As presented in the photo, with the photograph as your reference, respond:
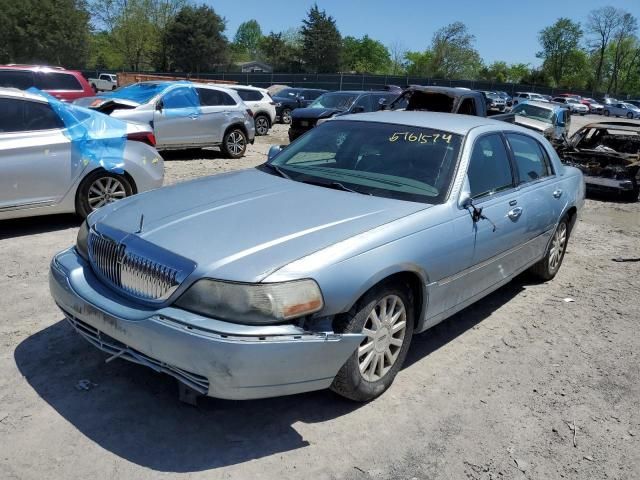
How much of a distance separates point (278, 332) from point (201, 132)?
10305 millimetres

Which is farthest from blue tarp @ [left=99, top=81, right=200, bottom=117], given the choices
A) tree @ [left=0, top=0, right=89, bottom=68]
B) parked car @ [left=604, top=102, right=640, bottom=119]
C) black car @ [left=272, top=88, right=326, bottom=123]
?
parked car @ [left=604, top=102, right=640, bottom=119]

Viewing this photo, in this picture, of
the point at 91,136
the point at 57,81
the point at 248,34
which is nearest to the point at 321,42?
the point at 57,81

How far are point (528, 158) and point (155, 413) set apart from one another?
3.71 meters

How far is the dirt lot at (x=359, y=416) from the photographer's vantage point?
2.78 m

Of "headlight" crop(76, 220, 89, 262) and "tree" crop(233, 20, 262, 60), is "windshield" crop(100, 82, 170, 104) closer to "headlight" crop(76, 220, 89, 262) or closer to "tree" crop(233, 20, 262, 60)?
"headlight" crop(76, 220, 89, 262)

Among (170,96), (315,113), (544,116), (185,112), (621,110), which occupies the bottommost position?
(185,112)

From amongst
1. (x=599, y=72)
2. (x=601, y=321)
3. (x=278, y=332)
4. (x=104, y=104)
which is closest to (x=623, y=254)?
(x=601, y=321)

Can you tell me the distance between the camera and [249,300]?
8.74ft

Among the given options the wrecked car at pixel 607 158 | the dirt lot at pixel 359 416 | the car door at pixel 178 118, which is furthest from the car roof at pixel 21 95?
the wrecked car at pixel 607 158

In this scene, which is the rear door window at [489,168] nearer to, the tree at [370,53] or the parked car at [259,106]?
the parked car at [259,106]

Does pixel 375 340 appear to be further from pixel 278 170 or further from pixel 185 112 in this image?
pixel 185 112

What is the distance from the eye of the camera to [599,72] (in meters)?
96.5

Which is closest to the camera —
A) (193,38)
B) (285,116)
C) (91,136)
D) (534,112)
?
(91,136)

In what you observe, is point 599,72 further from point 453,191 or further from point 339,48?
point 453,191
